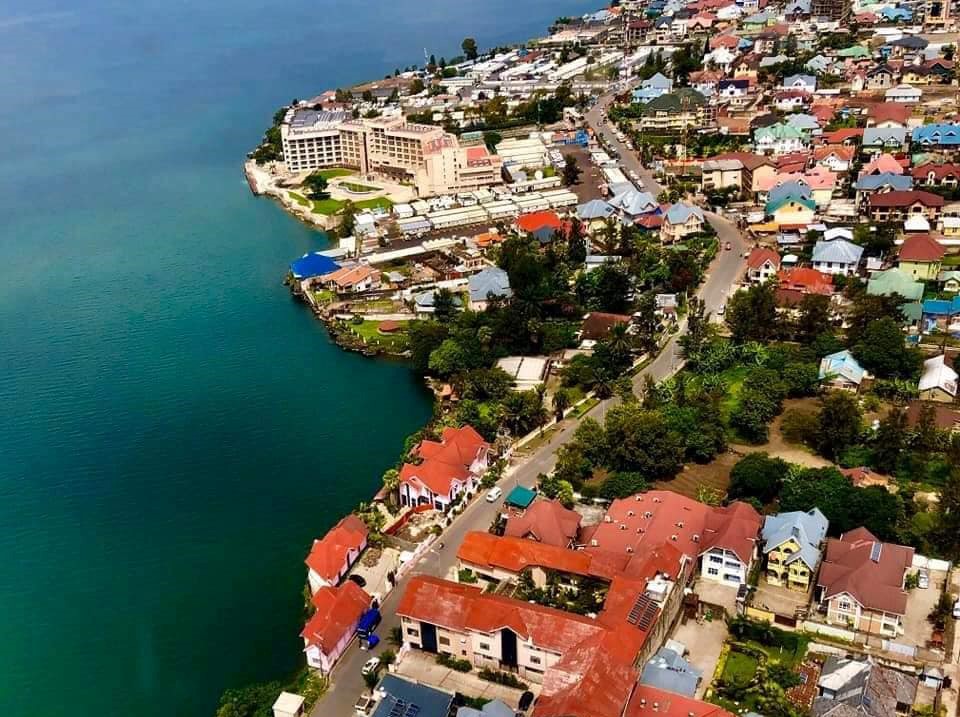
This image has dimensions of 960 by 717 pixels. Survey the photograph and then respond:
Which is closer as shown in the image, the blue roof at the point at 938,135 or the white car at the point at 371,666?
the white car at the point at 371,666

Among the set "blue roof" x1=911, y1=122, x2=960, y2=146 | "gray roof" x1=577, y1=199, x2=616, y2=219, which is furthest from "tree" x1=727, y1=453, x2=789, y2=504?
"blue roof" x1=911, y1=122, x2=960, y2=146

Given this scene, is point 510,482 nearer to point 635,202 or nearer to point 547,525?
point 547,525

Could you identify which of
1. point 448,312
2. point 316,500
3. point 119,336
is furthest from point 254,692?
point 119,336

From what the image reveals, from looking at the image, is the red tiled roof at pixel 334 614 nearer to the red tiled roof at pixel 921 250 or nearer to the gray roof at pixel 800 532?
the gray roof at pixel 800 532

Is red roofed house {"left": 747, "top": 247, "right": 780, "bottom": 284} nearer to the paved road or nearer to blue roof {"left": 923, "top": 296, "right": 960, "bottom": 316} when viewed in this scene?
the paved road

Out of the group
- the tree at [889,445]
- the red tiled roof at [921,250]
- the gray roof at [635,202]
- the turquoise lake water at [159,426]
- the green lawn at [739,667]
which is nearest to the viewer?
the green lawn at [739,667]

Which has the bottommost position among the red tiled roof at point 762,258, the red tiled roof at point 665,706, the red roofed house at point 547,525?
the red tiled roof at point 762,258

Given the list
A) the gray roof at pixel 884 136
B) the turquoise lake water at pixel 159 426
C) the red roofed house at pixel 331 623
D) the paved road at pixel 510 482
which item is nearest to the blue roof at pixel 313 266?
the turquoise lake water at pixel 159 426

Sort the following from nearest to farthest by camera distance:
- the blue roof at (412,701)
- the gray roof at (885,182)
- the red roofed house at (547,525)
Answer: the blue roof at (412,701)
the red roofed house at (547,525)
the gray roof at (885,182)

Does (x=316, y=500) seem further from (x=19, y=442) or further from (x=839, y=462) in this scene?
(x=839, y=462)
